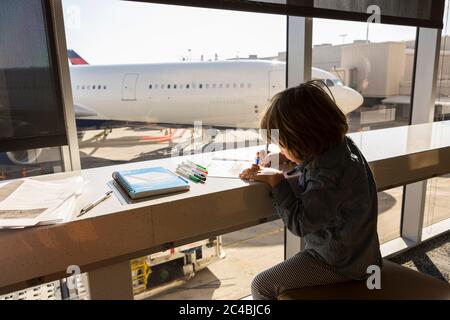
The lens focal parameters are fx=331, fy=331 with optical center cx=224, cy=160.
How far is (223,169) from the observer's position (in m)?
1.07

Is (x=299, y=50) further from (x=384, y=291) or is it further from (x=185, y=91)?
(x=185, y=91)

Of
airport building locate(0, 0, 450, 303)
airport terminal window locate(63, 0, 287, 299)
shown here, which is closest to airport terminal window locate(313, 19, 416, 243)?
airport building locate(0, 0, 450, 303)

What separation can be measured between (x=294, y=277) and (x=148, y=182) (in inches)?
17.5

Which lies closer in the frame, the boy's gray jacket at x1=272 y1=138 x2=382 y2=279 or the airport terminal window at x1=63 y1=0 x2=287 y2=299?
the boy's gray jacket at x1=272 y1=138 x2=382 y2=279

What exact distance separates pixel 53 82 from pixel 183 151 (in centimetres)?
62

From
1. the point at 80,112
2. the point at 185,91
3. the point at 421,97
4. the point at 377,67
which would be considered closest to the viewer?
the point at 80,112

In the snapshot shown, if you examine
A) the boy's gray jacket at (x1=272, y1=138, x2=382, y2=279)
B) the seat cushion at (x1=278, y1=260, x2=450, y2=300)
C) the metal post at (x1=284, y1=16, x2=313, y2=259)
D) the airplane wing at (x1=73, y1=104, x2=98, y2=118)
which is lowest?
the seat cushion at (x1=278, y1=260, x2=450, y2=300)

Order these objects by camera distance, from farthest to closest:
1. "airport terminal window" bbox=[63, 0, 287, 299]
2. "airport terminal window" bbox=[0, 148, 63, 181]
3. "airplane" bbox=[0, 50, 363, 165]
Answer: "airplane" bbox=[0, 50, 363, 165], "airport terminal window" bbox=[63, 0, 287, 299], "airport terminal window" bbox=[0, 148, 63, 181]

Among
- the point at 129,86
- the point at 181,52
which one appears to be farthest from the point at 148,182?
the point at 129,86

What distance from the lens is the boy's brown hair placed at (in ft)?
2.48

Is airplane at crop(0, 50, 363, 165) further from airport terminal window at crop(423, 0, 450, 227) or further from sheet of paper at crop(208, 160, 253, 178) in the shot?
sheet of paper at crop(208, 160, 253, 178)

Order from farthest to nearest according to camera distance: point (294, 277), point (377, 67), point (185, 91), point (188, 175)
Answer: point (185, 91) → point (377, 67) → point (188, 175) → point (294, 277)
